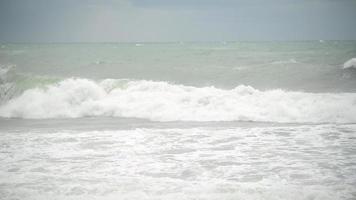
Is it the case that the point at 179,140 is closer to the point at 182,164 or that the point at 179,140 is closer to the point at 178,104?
the point at 182,164

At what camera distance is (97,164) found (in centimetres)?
691

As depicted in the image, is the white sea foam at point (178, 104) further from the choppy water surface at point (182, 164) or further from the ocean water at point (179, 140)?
the choppy water surface at point (182, 164)

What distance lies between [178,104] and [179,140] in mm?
5131

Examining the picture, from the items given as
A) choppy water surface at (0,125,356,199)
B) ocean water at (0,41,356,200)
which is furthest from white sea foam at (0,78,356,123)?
choppy water surface at (0,125,356,199)

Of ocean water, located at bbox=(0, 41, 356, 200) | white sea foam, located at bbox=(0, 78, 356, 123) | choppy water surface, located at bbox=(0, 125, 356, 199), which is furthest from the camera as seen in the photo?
white sea foam, located at bbox=(0, 78, 356, 123)

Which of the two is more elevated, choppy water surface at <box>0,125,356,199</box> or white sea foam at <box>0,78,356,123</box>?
white sea foam at <box>0,78,356,123</box>

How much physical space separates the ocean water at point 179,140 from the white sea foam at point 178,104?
0.04 m

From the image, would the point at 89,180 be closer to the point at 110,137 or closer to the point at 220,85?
the point at 110,137

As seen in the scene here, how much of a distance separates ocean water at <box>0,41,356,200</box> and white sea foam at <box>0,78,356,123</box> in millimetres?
39

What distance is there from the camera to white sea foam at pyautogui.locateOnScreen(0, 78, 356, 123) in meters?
11.8

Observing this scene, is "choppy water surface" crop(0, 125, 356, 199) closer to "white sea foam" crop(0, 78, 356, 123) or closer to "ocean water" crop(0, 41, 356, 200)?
"ocean water" crop(0, 41, 356, 200)

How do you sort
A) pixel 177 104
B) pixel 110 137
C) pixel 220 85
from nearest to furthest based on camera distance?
pixel 110 137 → pixel 177 104 → pixel 220 85

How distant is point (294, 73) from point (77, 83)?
11.3 m

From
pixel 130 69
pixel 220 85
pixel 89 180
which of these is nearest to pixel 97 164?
pixel 89 180
